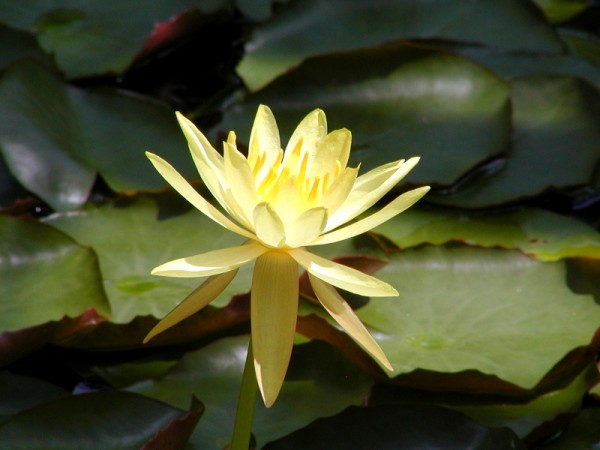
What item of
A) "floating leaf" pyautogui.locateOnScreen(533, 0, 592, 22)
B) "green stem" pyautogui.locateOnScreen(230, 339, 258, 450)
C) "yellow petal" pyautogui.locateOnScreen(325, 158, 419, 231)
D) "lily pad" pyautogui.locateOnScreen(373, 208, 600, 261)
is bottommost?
"lily pad" pyautogui.locateOnScreen(373, 208, 600, 261)

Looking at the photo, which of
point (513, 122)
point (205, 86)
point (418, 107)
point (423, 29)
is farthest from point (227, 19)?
point (513, 122)

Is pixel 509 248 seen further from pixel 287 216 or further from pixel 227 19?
pixel 227 19

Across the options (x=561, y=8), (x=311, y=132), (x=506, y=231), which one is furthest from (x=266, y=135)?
(x=561, y=8)

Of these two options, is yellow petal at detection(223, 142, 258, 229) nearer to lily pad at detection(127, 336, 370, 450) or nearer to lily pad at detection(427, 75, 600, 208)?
lily pad at detection(127, 336, 370, 450)

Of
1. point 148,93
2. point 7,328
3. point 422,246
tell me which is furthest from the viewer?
point 148,93

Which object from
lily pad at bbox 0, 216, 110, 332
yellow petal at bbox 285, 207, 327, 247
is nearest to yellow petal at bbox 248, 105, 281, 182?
yellow petal at bbox 285, 207, 327, 247

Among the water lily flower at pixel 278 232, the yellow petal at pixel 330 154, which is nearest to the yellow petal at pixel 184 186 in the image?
the water lily flower at pixel 278 232
